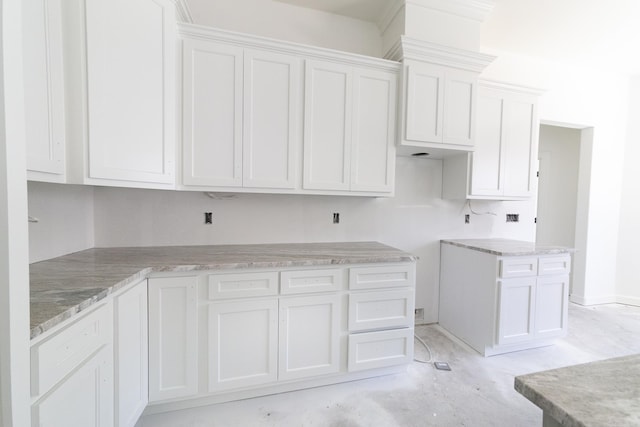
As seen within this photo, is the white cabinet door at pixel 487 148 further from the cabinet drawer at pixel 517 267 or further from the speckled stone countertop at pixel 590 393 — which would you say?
the speckled stone countertop at pixel 590 393

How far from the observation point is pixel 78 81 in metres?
1.36

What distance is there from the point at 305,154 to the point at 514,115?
2.28 m

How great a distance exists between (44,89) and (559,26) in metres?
4.06

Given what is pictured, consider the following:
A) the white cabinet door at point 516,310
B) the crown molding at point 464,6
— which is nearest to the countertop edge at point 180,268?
the white cabinet door at point 516,310

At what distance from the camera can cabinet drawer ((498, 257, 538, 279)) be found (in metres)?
2.25

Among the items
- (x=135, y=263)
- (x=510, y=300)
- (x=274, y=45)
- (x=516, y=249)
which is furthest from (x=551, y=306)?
(x=135, y=263)

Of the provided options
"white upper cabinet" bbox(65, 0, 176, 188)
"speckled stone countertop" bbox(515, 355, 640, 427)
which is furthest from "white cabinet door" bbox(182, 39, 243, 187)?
"speckled stone countertop" bbox(515, 355, 640, 427)

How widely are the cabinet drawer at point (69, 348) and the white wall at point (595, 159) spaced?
452 cm

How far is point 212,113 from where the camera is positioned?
1845mm

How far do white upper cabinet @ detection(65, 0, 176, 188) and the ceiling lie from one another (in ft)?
4.21

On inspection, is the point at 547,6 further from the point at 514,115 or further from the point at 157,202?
the point at 157,202

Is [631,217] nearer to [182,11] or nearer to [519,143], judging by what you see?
[519,143]

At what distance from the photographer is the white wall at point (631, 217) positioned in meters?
3.44

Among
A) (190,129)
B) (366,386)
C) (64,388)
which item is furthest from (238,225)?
(366,386)
